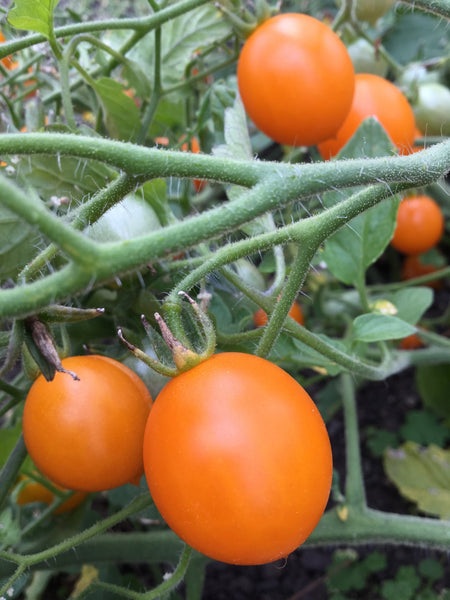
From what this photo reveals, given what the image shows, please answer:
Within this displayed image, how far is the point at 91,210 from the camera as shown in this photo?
453mm

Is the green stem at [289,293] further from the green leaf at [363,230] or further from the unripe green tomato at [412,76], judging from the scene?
the unripe green tomato at [412,76]

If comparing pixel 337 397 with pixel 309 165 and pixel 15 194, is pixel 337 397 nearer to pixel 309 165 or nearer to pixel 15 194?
pixel 309 165

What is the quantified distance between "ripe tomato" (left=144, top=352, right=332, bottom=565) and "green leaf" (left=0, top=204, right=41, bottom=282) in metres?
0.29

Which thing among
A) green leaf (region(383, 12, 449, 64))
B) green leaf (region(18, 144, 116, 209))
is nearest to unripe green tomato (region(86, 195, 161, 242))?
green leaf (region(18, 144, 116, 209))

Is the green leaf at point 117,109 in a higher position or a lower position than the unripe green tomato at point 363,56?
higher

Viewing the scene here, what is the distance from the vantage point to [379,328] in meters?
0.64

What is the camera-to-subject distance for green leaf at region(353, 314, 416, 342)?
2.04ft

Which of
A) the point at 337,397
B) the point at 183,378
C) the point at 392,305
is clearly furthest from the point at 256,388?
the point at 337,397

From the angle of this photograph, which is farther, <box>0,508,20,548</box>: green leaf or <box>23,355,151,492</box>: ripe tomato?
<box>0,508,20,548</box>: green leaf

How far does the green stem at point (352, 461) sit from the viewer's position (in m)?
0.76

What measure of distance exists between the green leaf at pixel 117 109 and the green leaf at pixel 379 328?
36 centimetres

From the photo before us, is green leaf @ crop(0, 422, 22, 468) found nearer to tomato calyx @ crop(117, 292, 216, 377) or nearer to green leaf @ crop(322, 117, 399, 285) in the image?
tomato calyx @ crop(117, 292, 216, 377)

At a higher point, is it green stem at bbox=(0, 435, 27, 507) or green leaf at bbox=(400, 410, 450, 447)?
green stem at bbox=(0, 435, 27, 507)

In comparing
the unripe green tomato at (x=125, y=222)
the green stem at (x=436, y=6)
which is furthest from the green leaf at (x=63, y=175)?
the green stem at (x=436, y=6)
